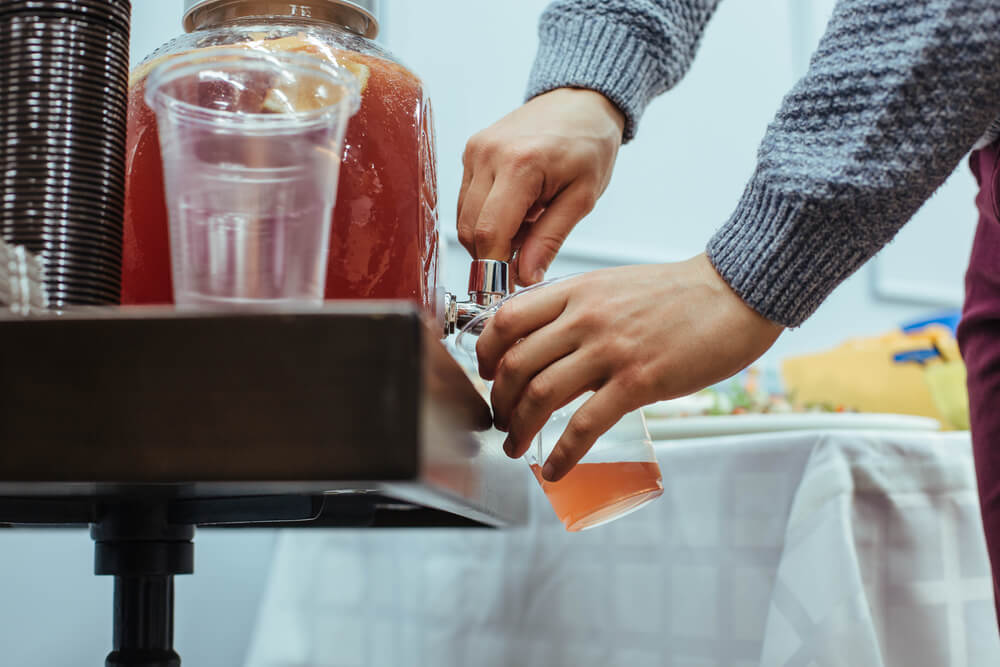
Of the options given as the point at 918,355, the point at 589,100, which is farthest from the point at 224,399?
the point at 918,355

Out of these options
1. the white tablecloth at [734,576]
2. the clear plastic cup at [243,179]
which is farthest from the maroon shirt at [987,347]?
the clear plastic cup at [243,179]

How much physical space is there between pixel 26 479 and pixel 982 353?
0.73 meters

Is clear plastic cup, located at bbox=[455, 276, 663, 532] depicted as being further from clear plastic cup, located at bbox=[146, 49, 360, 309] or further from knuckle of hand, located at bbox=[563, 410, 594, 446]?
clear plastic cup, located at bbox=[146, 49, 360, 309]

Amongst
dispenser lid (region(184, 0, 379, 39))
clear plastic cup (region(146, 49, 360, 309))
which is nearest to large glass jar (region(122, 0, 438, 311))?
dispenser lid (region(184, 0, 379, 39))

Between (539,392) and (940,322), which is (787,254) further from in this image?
(940,322)

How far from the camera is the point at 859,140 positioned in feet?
1.58

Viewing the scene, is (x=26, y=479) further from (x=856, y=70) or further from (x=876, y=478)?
(x=876, y=478)

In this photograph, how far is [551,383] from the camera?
1.57 ft

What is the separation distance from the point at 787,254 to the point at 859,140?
70mm

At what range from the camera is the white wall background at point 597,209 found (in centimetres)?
116

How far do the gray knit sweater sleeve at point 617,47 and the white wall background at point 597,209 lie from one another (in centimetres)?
39

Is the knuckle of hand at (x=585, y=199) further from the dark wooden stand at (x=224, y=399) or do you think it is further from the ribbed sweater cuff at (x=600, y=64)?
the dark wooden stand at (x=224, y=399)

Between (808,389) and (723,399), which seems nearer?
(723,399)

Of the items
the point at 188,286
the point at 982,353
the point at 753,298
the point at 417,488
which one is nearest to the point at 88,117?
the point at 188,286
